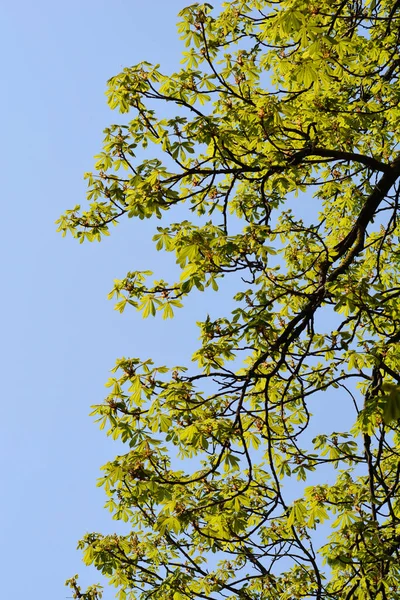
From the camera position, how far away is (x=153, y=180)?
6.47 meters

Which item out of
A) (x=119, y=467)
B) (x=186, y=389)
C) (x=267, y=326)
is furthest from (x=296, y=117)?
(x=119, y=467)

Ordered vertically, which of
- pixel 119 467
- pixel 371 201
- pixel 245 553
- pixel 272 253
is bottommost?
pixel 245 553

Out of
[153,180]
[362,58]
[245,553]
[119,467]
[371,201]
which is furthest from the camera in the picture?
[362,58]

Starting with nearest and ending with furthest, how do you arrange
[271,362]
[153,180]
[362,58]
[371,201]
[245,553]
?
[153,180]
[245,553]
[271,362]
[371,201]
[362,58]

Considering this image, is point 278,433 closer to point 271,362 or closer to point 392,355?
point 271,362

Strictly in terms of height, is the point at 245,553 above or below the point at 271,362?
below

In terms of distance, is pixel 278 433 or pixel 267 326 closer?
pixel 267 326

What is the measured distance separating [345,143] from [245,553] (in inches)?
203

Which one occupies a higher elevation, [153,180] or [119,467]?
[153,180]

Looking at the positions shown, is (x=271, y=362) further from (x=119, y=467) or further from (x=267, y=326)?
(x=119, y=467)

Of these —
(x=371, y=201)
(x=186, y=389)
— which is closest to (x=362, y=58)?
(x=371, y=201)

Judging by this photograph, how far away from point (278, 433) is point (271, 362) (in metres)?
0.83

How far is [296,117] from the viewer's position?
750cm

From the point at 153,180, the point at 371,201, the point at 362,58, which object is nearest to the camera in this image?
the point at 153,180
